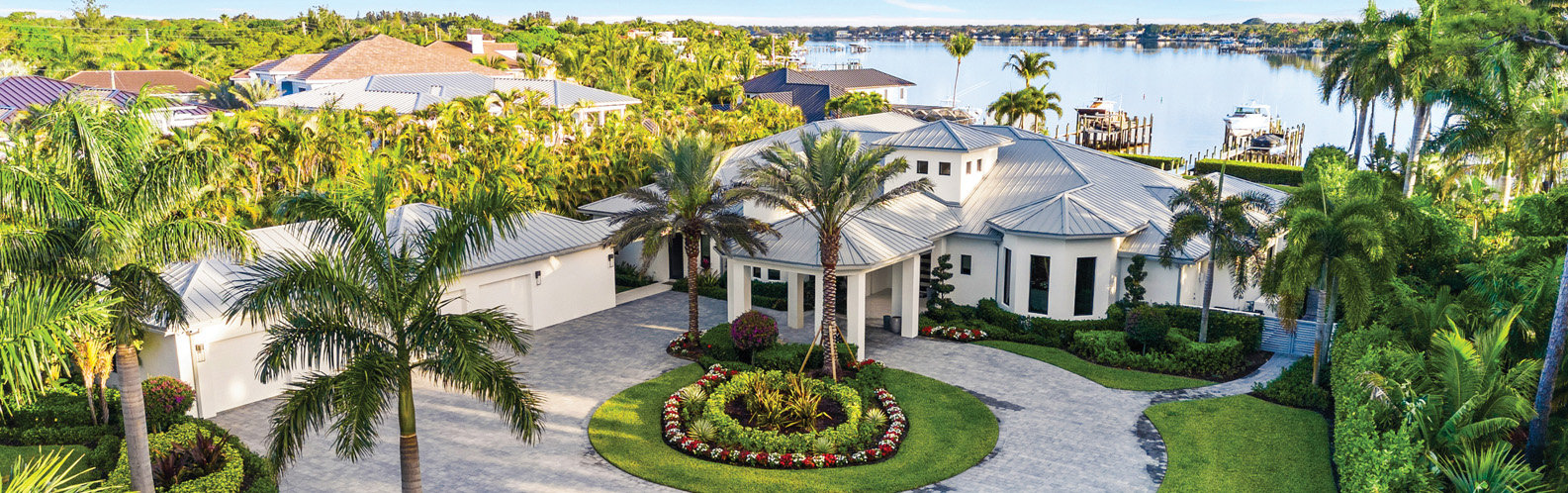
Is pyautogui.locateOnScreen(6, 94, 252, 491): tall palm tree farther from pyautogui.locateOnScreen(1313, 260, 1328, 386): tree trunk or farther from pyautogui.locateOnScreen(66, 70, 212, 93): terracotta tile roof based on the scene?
pyautogui.locateOnScreen(66, 70, 212, 93): terracotta tile roof

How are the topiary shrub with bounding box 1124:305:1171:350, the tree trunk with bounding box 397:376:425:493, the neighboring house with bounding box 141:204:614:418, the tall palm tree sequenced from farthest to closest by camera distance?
1. the topiary shrub with bounding box 1124:305:1171:350
2. the neighboring house with bounding box 141:204:614:418
3. the tree trunk with bounding box 397:376:425:493
4. the tall palm tree

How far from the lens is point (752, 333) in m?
27.3

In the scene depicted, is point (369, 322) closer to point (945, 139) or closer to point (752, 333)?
point (752, 333)

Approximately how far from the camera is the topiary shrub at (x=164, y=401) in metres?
21.6

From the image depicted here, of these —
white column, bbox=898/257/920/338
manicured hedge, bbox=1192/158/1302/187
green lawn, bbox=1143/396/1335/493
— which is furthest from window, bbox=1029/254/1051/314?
manicured hedge, bbox=1192/158/1302/187

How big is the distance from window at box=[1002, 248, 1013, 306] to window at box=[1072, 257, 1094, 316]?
1.96m

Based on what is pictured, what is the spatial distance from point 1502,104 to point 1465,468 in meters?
15.7

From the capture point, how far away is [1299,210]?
23.7 meters

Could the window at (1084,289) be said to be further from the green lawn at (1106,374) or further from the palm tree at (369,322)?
the palm tree at (369,322)

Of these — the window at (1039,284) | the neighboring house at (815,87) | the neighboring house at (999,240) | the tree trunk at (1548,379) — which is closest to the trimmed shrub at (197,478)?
the neighboring house at (999,240)

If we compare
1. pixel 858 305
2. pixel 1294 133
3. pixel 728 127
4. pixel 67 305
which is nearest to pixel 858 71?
pixel 1294 133

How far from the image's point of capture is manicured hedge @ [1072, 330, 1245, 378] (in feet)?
90.2

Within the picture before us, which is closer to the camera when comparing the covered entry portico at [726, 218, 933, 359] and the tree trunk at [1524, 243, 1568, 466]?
the tree trunk at [1524, 243, 1568, 466]

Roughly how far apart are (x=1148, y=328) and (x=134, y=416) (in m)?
23.2
